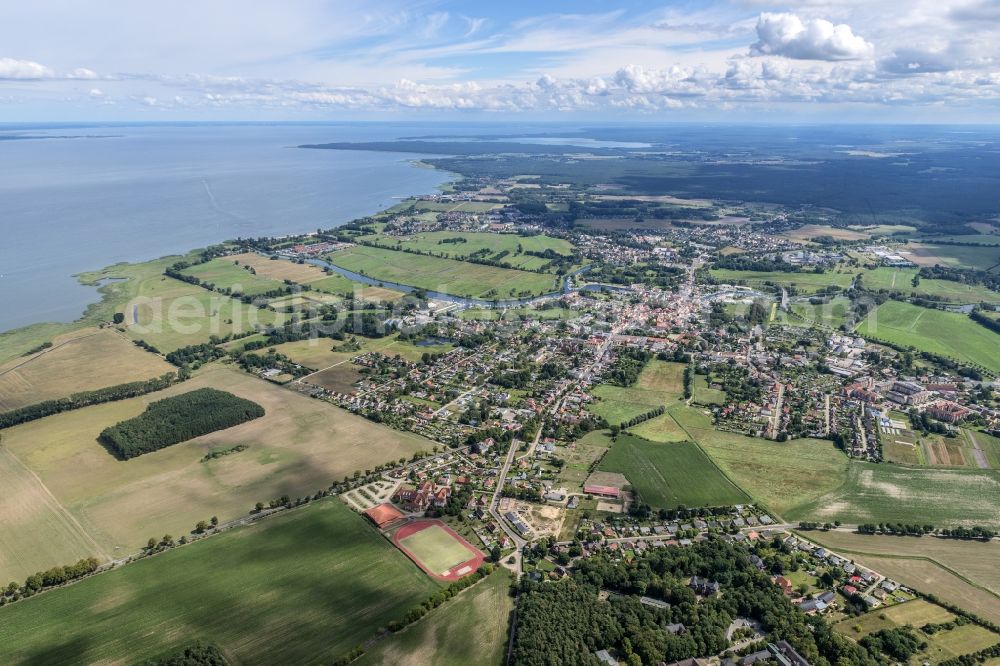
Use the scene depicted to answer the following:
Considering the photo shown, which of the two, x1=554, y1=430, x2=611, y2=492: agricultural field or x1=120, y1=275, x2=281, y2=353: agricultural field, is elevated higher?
x1=120, y1=275, x2=281, y2=353: agricultural field

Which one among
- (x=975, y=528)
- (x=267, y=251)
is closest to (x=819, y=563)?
(x=975, y=528)

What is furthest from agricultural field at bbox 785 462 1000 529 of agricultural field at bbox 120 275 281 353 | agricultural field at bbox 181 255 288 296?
agricultural field at bbox 181 255 288 296

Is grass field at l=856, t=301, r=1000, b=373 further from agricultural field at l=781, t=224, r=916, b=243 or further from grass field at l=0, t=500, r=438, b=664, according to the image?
grass field at l=0, t=500, r=438, b=664

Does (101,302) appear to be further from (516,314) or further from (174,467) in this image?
(516,314)

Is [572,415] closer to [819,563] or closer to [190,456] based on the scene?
[819,563]

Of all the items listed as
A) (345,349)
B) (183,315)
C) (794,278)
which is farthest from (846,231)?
(183,315)

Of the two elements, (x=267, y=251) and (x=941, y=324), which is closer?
(x=941, y=324)
